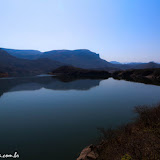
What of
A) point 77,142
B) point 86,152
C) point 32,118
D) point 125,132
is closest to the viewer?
point 86,152

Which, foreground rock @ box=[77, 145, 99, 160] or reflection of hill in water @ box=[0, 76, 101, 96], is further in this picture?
reflection of hill in water @ box=[0, 76, 101, 96]

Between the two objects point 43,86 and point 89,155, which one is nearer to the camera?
point 89,155

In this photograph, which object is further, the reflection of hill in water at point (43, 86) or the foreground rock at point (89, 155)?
the reflection of hill in water at point (43, 86)

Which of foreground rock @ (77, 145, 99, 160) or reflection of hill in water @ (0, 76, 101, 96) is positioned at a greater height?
foreground rock @ (77, 145, 99, 160)

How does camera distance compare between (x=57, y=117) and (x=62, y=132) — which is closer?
(x=62, y=132)

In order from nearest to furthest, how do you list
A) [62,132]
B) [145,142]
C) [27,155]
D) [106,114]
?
[145,142] → [27,155] → [62,132] → [106,114]

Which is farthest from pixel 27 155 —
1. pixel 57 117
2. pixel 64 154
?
pixel 57 117

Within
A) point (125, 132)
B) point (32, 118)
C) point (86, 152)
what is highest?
point (125, 132)

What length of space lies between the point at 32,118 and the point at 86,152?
9977 millimetres

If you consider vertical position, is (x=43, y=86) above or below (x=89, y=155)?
below

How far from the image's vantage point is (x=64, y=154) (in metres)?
9.12

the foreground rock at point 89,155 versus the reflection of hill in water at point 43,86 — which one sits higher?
Answer: the foreground rock at point 89,155

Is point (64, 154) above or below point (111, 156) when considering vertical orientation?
below

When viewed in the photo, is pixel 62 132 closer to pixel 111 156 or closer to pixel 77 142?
pixel 77 142
